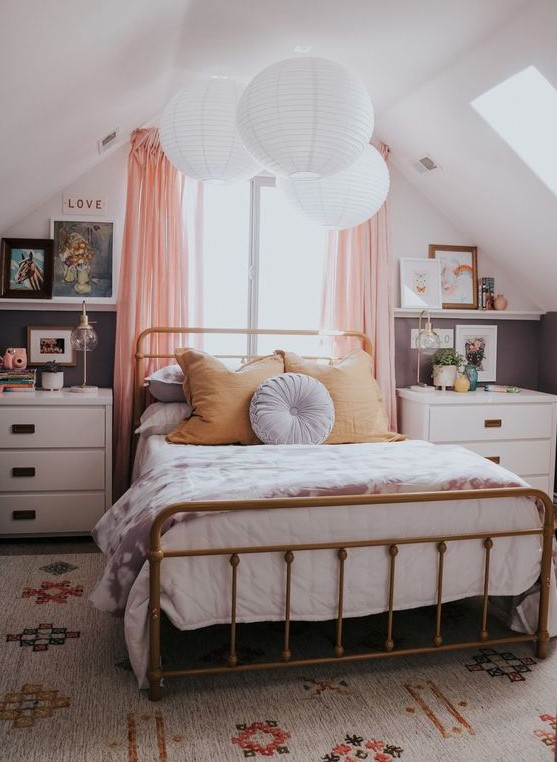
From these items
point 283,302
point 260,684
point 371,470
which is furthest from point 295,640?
point 283,302

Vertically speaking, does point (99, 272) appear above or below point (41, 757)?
above

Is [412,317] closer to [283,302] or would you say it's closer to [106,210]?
[283,302]

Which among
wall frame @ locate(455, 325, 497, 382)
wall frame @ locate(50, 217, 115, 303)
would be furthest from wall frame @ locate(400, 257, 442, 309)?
wall frame @ locate(50, 217, 115, 303)

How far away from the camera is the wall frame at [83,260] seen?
162 inches

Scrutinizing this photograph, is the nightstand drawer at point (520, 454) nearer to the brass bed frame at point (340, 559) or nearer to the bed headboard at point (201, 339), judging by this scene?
the bed headboard at point (201, 339)

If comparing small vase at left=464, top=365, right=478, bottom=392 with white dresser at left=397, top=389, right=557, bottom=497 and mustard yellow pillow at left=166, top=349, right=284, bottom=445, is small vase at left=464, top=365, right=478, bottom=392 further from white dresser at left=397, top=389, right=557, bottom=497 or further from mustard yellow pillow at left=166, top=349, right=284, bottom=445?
mustard yellow pillow at left=166, top=349, right=284, bottom=445

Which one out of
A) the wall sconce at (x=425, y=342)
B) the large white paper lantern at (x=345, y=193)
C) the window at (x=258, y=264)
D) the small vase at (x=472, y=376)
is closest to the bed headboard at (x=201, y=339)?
the window at (x=258, y=264)

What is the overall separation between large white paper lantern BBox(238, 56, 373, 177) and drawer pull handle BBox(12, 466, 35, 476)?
1.99 meters

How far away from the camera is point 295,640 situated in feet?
8.79

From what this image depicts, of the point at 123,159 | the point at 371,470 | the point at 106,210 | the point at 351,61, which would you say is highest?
the point at 351,61

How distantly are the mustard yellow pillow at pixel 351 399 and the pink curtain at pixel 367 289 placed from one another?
0.55 metres

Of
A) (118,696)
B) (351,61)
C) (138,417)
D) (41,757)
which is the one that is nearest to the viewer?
(41,757)

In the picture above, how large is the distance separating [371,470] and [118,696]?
3.64 feet

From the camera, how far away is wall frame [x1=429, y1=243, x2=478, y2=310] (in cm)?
463
